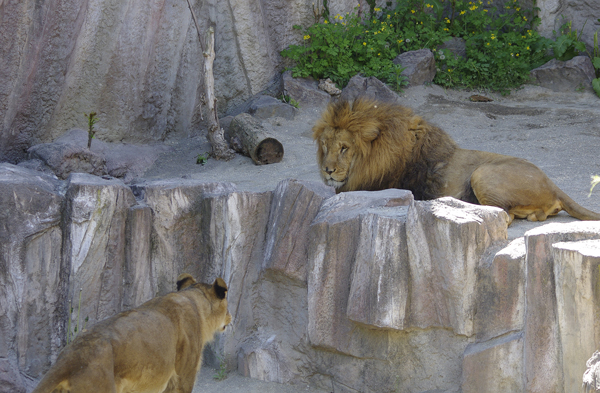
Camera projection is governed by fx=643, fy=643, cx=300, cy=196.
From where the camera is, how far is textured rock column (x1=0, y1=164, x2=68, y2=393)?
3994 mm

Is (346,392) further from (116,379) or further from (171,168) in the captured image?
(171,168)

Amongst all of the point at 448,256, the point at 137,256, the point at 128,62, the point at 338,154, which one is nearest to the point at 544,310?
the point at 448,256

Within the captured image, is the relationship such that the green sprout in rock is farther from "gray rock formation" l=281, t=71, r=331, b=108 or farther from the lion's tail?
"gray rock formation" l=281, t=71, r=331, b=108

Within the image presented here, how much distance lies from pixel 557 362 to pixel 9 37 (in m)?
5.56

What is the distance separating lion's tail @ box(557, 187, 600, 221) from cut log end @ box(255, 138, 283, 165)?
3.31 meters

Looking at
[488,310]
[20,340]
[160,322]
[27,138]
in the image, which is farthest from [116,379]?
[27,138]

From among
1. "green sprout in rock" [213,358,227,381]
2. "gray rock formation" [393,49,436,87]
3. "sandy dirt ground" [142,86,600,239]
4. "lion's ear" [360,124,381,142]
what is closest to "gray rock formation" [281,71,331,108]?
"sandy dirt ground" [142,86,600,239]

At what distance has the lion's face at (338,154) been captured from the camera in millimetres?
5332

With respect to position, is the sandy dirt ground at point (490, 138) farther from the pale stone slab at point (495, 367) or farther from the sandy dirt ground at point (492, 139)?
the pale stone slab at point (495, 367)

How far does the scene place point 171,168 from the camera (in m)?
7.23

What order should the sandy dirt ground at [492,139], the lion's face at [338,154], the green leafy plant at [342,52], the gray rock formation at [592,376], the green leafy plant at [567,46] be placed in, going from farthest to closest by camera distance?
the green leafy plant at [567,46], the green leafy plant at [342,52], the sandy dirt ground at [492,139], the lion's face at [338,154], the gray rock formation at [592,376]

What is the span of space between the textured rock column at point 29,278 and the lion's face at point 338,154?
7.12 ft

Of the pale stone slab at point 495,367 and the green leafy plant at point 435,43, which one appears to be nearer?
the pale stone slab at point 495,367

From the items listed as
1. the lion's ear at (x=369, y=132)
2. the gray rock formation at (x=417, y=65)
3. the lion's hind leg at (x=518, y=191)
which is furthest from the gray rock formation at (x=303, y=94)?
the lion's hind leg at (x=518, y=191)
